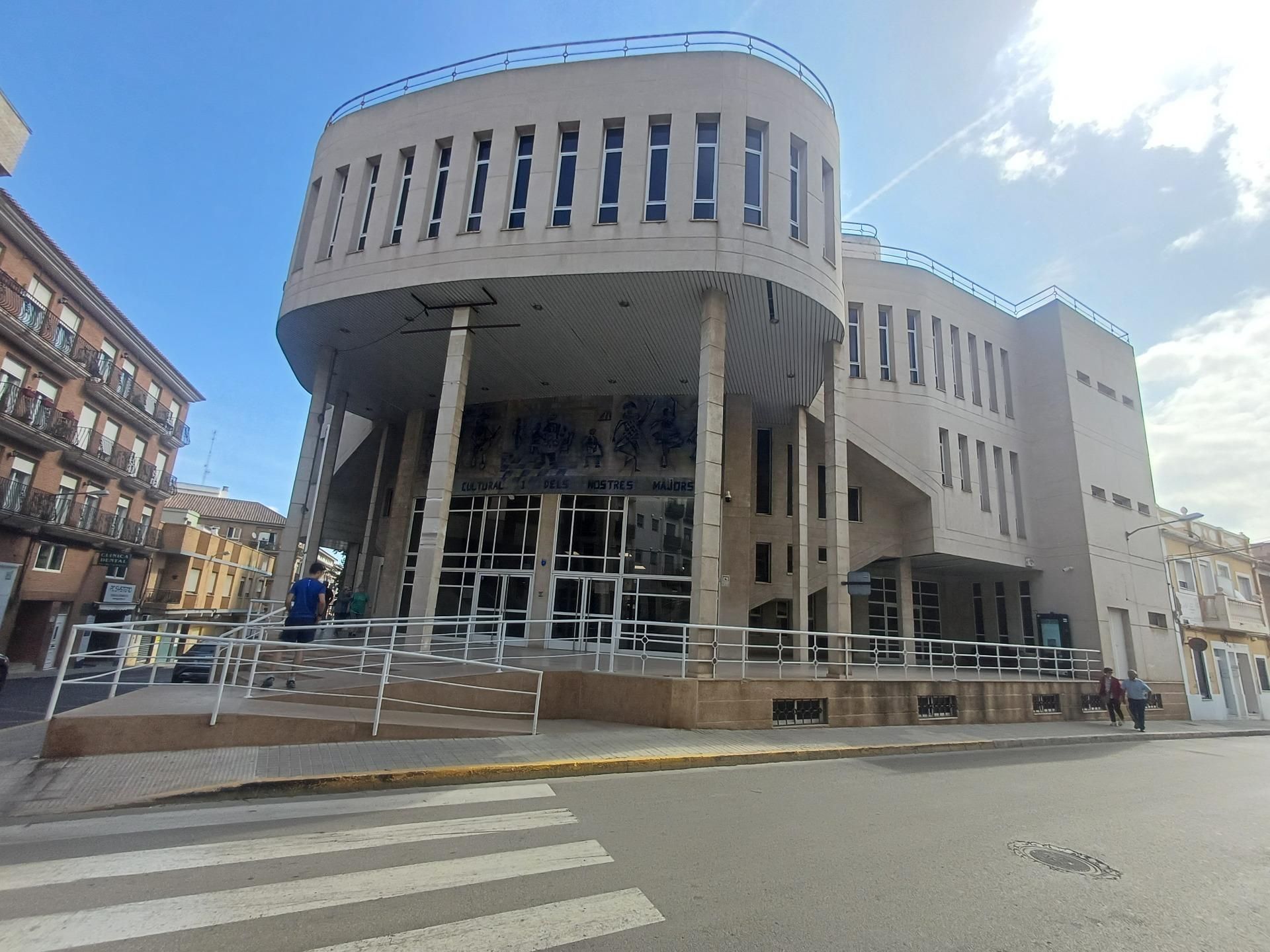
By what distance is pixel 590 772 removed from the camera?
24.0 ft

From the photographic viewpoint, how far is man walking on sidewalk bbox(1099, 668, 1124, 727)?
17219 millimetres

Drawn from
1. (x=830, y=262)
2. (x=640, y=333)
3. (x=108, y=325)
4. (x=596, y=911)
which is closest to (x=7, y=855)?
(x=596, y=911)

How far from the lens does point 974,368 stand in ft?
79.0

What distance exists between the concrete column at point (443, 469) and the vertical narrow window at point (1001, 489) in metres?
20.0

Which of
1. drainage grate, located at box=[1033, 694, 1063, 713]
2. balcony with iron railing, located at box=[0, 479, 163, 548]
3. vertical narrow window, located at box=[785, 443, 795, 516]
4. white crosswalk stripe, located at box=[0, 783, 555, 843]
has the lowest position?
white crosswalk stripe, located at box=[0, 783, 555, 843]

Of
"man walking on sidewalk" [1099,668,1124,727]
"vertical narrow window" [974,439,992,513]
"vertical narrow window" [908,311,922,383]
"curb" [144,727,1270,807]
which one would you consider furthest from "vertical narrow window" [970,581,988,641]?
"curb" [144,727,1270,807]

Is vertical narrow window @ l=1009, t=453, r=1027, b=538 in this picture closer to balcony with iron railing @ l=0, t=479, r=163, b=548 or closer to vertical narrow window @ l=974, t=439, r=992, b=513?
vertical narrow window @ l=974, t=439, r=992, b=513

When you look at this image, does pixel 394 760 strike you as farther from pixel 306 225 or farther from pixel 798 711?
pixel 306 225

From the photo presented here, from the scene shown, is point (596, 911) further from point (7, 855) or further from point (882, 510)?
point (882, 510)

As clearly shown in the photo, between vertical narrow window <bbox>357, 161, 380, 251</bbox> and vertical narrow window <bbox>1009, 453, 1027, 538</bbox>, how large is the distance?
78.4 ft

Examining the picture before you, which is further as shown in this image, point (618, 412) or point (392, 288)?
point (618, 412)

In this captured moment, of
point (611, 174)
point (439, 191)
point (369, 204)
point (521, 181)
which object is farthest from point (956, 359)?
point (369, 204)

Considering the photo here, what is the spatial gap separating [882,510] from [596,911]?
20.5m

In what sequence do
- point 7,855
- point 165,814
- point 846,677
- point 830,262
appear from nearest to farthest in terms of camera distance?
point 7,855 < point 165,814 < point 846,677 < point 830,262
